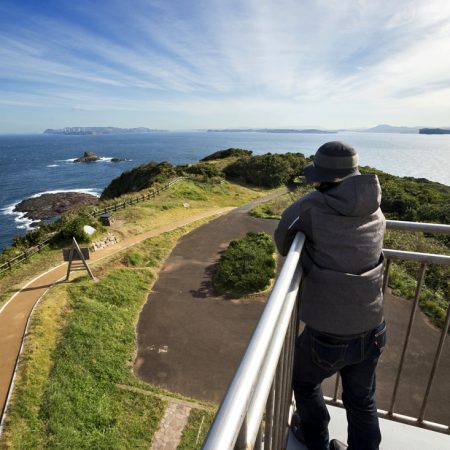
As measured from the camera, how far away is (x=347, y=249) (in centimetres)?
204

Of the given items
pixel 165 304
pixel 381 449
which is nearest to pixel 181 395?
pixel 165 304

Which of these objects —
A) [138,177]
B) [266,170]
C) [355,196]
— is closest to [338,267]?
[355,196]

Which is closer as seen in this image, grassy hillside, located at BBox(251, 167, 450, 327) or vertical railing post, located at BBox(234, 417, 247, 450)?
vertical railing post, located at BBox(234, 417, 247, 450)

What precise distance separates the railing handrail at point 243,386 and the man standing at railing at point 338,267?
28.6 inches

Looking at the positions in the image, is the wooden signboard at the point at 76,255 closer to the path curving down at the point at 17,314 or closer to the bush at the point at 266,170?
the path curving down at the point at 17,314

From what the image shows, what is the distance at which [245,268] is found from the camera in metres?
15.8

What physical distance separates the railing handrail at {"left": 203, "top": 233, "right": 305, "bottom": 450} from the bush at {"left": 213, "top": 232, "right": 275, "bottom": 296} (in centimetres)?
1343

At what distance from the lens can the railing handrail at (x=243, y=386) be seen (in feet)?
2.61

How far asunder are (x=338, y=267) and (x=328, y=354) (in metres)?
0.62

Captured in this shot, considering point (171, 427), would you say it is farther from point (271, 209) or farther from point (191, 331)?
point (271, 209)

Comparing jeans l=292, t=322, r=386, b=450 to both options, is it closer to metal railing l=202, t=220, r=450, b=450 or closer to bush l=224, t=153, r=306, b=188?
metal railing l=202, t=220, r=450, b=450

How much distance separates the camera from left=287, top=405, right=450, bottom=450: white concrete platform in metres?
2.89

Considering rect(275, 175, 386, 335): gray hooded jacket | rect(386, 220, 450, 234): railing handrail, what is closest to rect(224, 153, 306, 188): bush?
rect(386, 220, 450, 234): railing handrail

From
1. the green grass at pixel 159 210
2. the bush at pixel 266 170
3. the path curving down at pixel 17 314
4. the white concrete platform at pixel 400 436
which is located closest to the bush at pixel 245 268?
the path curving down at pixel 17 314
